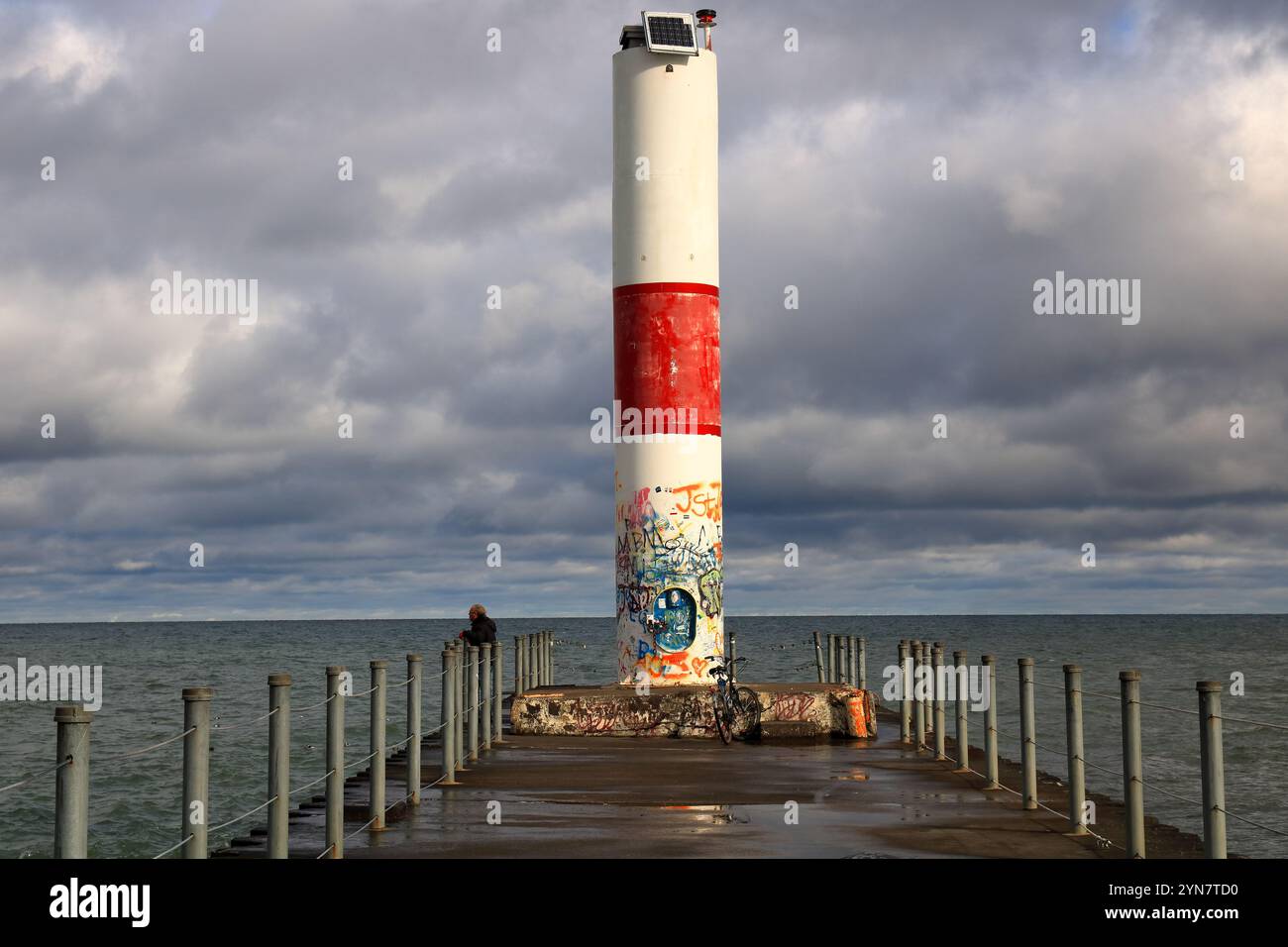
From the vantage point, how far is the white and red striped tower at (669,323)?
21188mm

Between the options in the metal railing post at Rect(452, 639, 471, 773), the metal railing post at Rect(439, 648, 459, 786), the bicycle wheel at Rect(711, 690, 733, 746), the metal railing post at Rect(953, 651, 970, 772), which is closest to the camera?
the metal railing post at Rect(439, 648, 459, 786)

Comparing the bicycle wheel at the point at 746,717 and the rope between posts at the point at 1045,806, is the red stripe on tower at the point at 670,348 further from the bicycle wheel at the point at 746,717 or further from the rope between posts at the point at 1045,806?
the rope between posts at the point at 1045,806

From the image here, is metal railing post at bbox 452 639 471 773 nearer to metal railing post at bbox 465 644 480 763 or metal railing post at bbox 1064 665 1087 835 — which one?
metal railing post at bbox 465 644 480 763

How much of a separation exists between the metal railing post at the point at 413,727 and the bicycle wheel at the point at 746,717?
722 cm

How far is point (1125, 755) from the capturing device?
10.8 meters

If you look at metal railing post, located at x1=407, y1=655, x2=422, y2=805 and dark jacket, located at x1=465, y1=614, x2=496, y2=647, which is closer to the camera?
metal railing post, located at x1=407, y1=655, x2=422, y2=805

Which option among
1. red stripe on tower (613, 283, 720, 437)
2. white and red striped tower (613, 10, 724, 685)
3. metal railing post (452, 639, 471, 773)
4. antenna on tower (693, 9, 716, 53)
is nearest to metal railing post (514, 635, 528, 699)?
white and red striped tower (613, 10, 724, 685)

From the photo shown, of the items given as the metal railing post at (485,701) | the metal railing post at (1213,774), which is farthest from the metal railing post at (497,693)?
the metal railing post at (1213,774)

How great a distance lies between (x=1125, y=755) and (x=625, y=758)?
8.40m

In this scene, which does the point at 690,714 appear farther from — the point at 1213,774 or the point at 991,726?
→ the point at 1213,774

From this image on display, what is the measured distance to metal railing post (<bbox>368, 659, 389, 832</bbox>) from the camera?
39.5 ft
